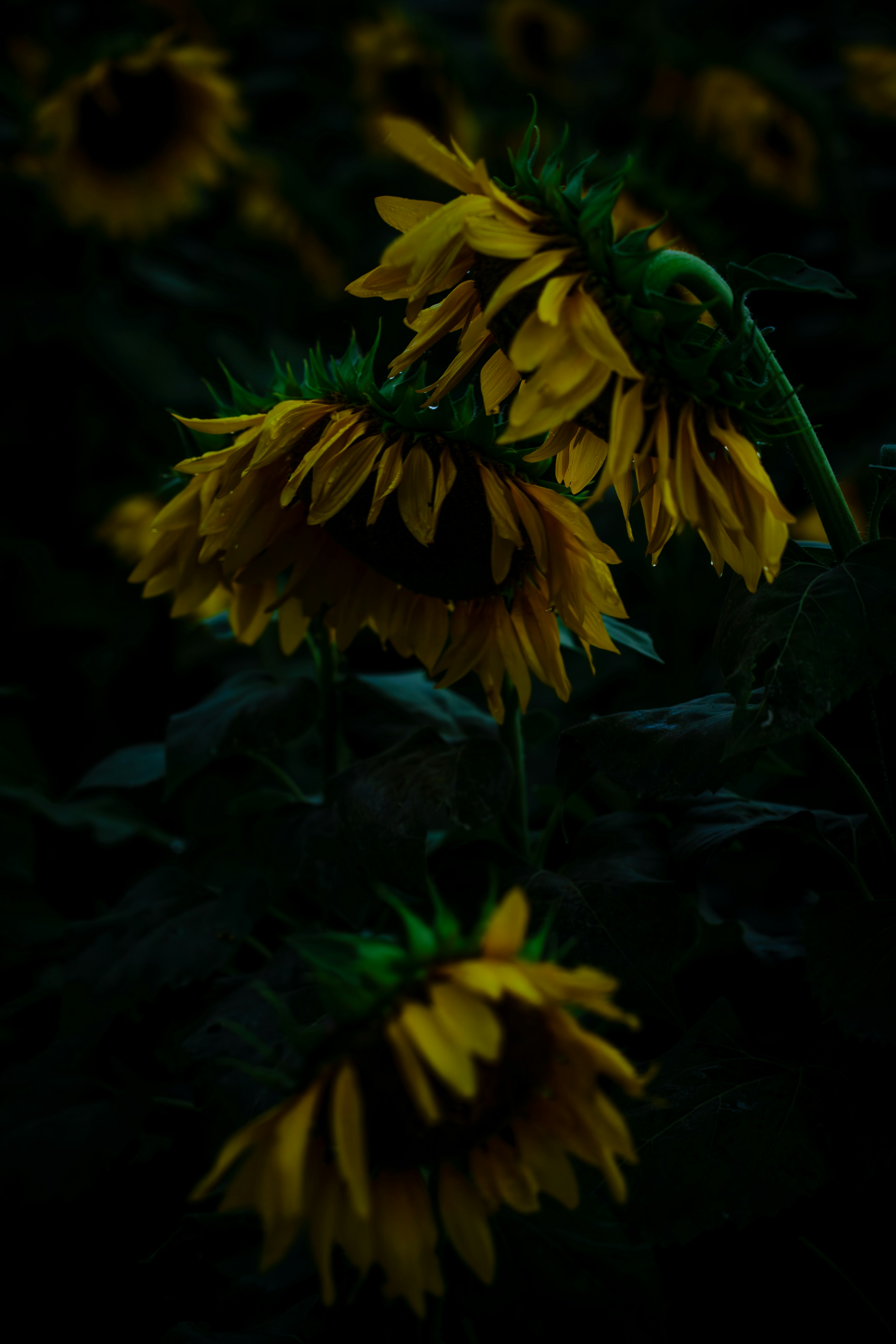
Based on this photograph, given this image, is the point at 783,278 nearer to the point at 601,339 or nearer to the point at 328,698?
the point at 601,339

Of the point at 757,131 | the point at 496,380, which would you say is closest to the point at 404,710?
the point at 496,380

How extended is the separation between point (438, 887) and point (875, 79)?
8.01 feet

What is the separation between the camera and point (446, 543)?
0.68 m

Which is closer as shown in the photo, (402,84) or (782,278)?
(782,278)

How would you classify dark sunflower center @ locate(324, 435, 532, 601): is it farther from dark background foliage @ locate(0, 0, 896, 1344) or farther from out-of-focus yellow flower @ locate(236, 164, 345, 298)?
out-of-focus yellow flower @ locate(236, 164, 345, 298)

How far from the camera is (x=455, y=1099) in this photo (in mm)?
439

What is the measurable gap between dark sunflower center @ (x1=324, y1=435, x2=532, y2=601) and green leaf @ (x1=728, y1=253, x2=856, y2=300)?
189 millimetres

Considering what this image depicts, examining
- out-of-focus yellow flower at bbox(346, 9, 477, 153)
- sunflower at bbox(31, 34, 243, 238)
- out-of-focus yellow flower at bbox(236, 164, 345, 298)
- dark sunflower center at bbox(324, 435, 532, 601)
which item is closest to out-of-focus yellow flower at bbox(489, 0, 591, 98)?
out-of-focus yellow flower at bbox(346, 9, 477, 153)

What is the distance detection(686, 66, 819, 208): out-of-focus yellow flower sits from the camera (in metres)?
2.15

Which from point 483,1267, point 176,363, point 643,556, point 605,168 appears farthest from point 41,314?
point 483,1267

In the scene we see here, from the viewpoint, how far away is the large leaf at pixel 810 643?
532 mm

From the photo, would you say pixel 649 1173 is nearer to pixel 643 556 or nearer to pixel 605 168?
pixel 643 556

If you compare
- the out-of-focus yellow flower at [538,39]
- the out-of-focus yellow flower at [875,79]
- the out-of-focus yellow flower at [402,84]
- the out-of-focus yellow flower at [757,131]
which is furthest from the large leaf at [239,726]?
the out-of-focus yellow flower at [538,39]

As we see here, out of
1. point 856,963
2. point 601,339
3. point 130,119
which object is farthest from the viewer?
point 130,119
